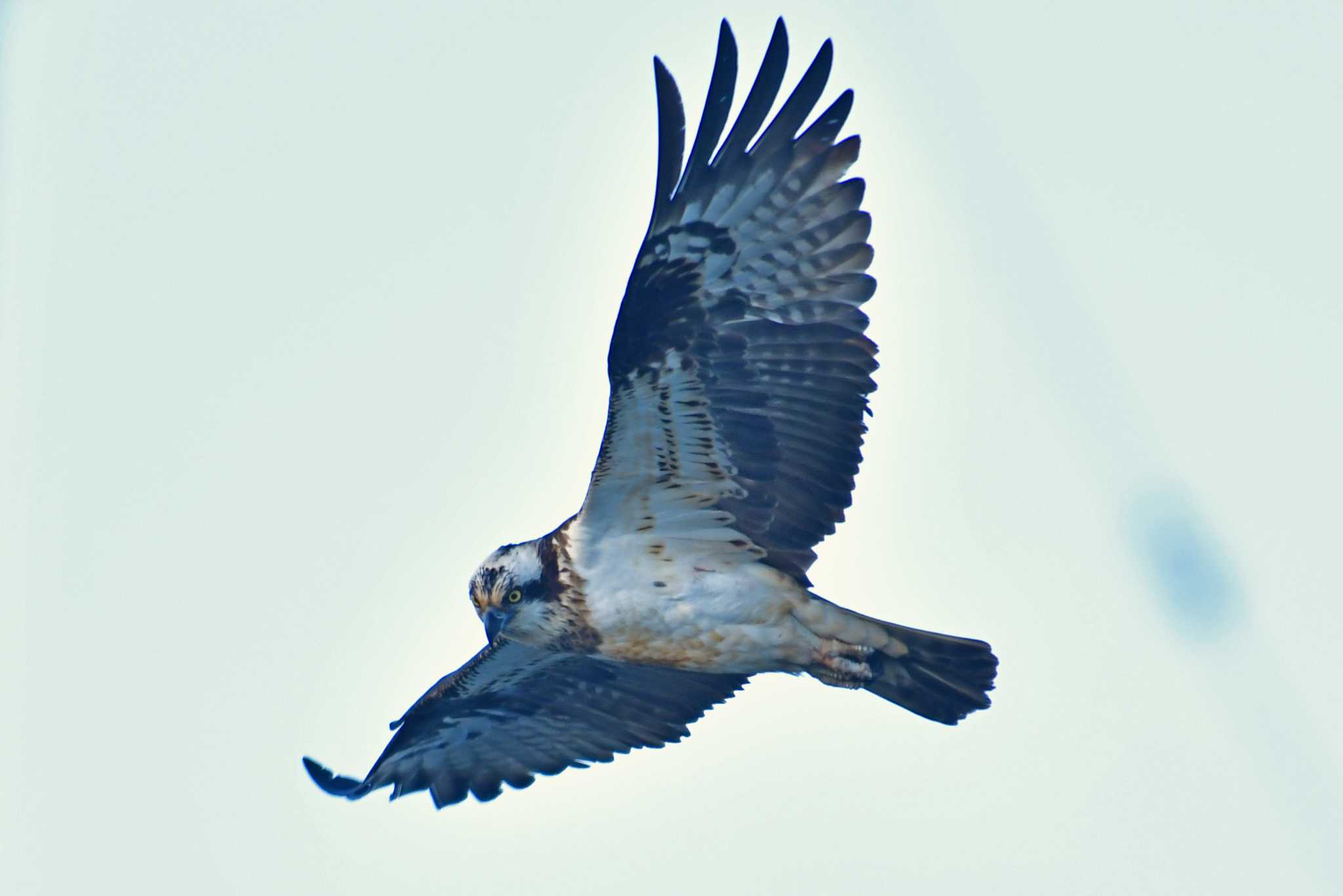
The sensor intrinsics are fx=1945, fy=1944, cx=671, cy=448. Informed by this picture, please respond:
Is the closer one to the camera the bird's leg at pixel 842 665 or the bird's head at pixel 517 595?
the bird's head at pixel 517 595

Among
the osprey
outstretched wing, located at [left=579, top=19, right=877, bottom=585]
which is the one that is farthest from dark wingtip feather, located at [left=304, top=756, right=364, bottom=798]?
outstretched wing, located at [left=579, top=19, right=877, bottom=585]

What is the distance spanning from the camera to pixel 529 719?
11.3 meters

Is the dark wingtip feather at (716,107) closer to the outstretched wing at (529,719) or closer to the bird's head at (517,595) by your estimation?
the bird's head at (517,595)

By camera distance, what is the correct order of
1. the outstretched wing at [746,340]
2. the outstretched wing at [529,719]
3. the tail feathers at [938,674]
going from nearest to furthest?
the outstretched wing at [746,340] < the tail feathers at [938,674] < the outstretched wing at [529,719]

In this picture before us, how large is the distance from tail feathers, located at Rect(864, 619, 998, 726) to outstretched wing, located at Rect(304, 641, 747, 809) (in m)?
1.12

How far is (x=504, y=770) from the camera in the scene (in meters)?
11.4

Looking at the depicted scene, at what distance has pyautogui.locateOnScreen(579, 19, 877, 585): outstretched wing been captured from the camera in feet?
30.6

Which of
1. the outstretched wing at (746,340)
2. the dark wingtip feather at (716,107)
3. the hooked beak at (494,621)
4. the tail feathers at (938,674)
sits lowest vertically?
the tail feathers at (938,674)

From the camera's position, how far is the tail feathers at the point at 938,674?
33.7 feet

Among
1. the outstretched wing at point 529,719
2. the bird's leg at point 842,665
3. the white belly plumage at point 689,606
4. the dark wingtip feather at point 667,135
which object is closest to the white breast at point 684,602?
the white belly plumage at point 689,606

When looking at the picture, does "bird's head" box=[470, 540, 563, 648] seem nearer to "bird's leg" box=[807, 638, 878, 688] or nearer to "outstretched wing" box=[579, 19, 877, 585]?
"outstretched wing" box=[579, 19, 877, 585]

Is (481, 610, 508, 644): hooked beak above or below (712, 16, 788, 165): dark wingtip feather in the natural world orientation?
below

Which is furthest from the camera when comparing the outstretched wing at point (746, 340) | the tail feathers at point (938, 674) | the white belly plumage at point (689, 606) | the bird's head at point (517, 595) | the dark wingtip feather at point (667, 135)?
the tail feathers at point (938, 674)

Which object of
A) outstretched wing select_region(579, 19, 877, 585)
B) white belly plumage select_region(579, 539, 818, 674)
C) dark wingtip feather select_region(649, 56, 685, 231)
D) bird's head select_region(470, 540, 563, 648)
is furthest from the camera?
bird's head select_region(470, 540, 563, 648)
